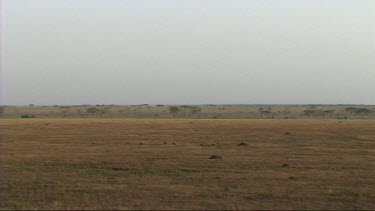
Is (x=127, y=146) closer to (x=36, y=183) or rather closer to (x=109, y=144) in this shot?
(x=109, y=144)

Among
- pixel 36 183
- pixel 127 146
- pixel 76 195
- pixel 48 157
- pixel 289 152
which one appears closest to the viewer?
pixel 76 195

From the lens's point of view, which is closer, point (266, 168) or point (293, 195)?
point (293, 195)

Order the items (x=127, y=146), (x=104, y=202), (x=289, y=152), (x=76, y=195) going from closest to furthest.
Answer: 1. (x=104, y=202)
2. (x=76, y=195)
3. (x=289, y=152)
4. (x=127, y=146)

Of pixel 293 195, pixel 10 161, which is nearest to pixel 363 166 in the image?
pixel 293 195

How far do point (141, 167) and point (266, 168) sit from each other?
6.02 metres

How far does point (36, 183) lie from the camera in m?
21.0

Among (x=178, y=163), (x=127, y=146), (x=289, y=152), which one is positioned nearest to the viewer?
(x=178, y=163)

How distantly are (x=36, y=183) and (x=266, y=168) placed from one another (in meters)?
10.8

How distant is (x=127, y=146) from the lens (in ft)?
130

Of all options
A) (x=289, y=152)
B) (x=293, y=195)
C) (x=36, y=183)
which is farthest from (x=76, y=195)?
(x=289, y=152)

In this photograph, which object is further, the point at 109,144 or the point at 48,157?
the point at 109,144

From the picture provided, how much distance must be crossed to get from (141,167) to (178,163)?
243 centimetres

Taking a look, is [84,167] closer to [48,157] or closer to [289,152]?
[48,157]

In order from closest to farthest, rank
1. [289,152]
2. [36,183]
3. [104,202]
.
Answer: [104,202] → [36,183] → [289,152]
